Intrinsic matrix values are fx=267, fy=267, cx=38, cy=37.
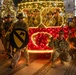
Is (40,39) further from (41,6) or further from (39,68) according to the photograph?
(39,68)

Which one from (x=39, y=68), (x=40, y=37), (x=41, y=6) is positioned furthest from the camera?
(x=41, y=6)

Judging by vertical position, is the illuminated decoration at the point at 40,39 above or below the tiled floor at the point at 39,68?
above

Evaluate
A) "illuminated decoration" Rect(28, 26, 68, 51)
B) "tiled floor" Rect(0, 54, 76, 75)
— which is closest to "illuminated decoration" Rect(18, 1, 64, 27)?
"illuminated decoration" Rect(28, 26, 68, 51)

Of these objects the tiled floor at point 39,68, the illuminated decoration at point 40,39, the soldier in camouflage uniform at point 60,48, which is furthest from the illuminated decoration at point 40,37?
the soldier in camouflage uniform at point 60,48

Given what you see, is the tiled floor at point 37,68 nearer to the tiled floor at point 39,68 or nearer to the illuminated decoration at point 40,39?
the tiled floor at point 39,68

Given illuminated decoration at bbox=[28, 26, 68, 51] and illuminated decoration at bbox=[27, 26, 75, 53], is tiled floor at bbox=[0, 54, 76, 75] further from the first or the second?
illuminated decoration at bbox=[28, 26, 68, 51]

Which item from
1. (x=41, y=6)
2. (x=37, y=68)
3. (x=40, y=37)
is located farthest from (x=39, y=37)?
(x=37, y=68)

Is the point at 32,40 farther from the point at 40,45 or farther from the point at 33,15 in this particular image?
the point at 33,15

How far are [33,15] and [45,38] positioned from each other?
4.15 feet

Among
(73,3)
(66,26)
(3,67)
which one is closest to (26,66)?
(3,67)

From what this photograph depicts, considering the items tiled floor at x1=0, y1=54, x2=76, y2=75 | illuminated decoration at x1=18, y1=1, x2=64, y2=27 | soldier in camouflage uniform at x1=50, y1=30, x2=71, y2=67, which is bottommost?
tiled floor at x1=0, y1=54, x2=76, y2=75

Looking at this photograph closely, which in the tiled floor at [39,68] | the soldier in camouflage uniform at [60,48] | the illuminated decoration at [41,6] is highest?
the illuminated decoration at [41,6]

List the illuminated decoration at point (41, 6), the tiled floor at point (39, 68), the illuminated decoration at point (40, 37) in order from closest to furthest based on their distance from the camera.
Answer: the tiled floor at point (39, 68), the illuminated decoration at point (40, 37), the illuminated decoration at point (41, 6)

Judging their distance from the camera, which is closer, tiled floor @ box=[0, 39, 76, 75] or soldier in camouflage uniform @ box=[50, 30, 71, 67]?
tiled floor @ box=[0, 39, 76, 75]
